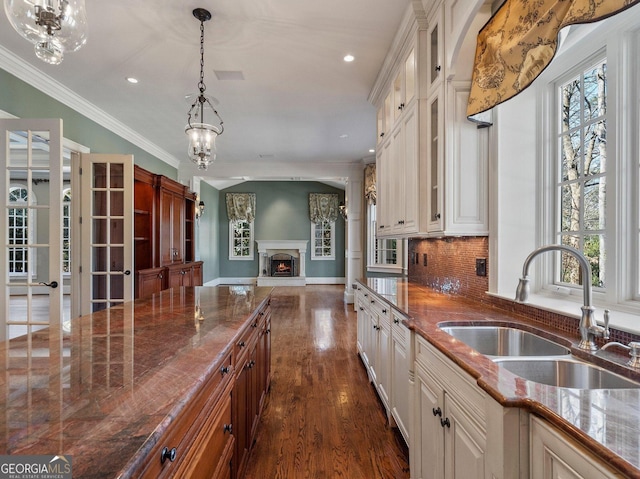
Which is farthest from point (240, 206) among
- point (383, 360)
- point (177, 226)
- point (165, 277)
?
point (383, 360)

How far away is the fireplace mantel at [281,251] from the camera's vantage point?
9.84 meters

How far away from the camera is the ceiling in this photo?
2365 mm

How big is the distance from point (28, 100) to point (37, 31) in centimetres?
253

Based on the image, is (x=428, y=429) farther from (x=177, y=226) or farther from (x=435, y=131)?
(x=177, y=226)

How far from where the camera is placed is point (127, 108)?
4.11m

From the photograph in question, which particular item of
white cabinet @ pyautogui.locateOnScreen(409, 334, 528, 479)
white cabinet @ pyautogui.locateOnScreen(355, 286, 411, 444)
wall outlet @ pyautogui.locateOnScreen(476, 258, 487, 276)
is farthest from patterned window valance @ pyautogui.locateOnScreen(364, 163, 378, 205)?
white cabinet @ pyautogui.locateOnScreen(409, 334, 528, 479)

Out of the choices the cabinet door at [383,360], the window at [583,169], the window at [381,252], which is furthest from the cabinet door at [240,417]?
the window at [381,252]

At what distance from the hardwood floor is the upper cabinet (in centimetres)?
141

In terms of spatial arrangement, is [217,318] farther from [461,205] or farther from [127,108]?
[127,108]

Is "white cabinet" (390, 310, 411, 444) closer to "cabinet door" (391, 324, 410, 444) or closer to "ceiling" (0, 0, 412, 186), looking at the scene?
"cabinet door" (391, 324, 410, 444)

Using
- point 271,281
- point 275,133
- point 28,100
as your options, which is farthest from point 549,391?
point 271,281

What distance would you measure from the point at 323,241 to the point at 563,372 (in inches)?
356

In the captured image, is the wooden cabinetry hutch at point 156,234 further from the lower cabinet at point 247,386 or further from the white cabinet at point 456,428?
the white cabinet at point 456,428

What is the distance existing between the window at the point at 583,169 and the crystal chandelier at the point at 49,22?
237cm
